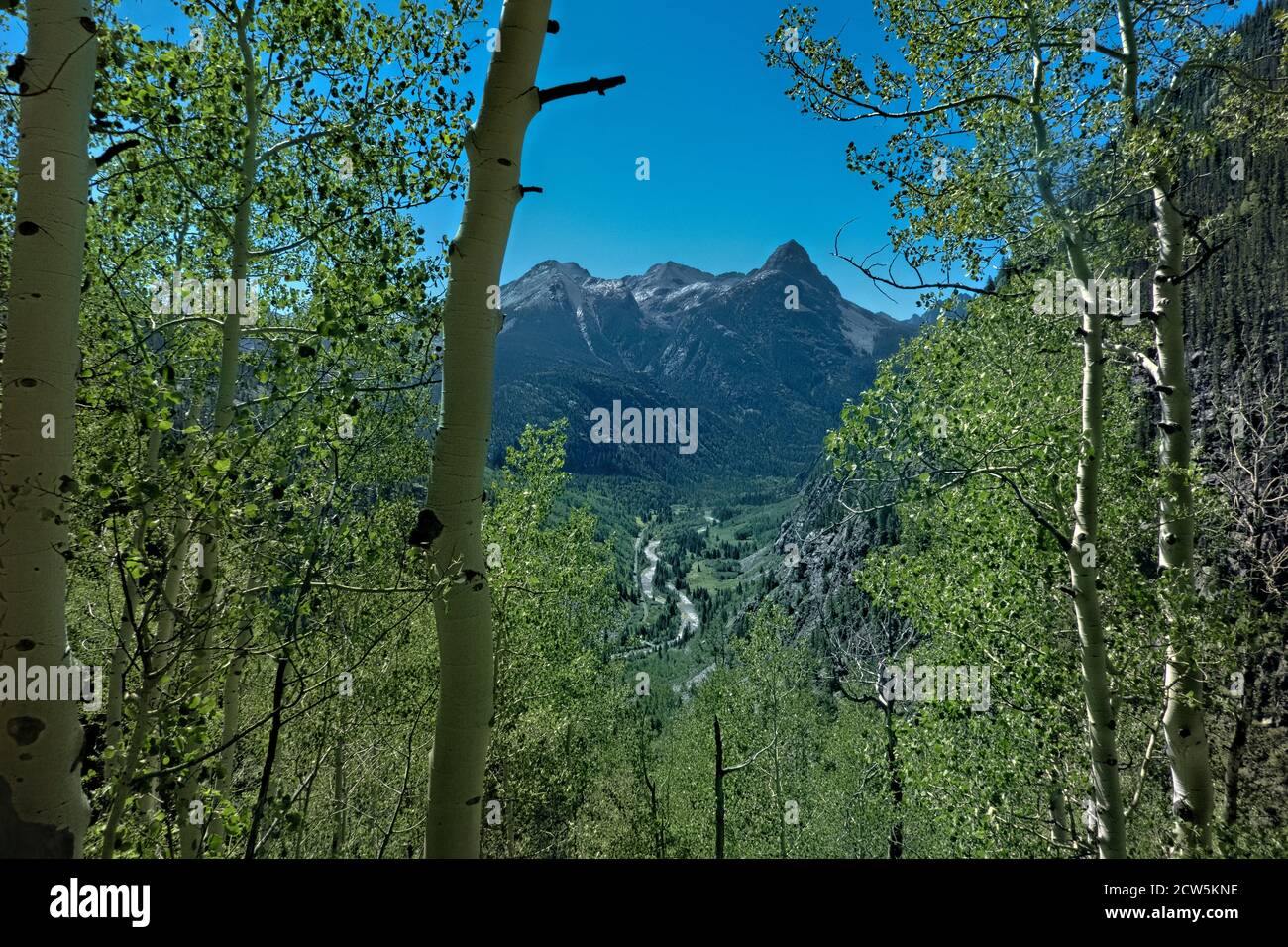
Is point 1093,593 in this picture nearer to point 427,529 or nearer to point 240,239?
point 427,529

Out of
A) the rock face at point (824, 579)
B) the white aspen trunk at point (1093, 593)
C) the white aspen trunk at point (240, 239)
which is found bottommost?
the rock face at point (824, 579)

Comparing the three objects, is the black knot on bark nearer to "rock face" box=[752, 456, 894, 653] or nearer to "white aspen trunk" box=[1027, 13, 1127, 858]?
"white aspen trunk" box=[1027, 13, 1127, 858]

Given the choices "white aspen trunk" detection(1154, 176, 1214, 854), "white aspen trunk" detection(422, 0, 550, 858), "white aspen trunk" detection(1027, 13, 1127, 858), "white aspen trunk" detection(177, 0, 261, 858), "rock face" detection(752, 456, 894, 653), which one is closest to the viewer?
"white aspen trunk" detection(422, 0, 550, 858)

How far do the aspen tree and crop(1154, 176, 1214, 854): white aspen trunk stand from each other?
7675 mm

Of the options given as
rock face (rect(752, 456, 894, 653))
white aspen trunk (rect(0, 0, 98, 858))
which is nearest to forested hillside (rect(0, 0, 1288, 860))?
white aspen trunk (rect(0, 0, 98, 858))

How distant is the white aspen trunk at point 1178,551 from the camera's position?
7.08m

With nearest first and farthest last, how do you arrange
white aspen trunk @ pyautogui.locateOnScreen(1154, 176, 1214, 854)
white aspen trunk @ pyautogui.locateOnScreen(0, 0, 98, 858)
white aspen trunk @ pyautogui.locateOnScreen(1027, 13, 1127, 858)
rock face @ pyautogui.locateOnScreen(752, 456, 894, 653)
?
white aspen trunk @ pyautogui.locateOnScreen(0, 0, 98, 858) → white aspen trunk @ pyautogui.locateOnScreen(1027, 13, 1127, 858) → white aspen trunk @ pyautogui.locateOnScreen(1154, 176, 1214, 854) → rock face @ pyautogui.locateOnScreen(752, 456, 894, 653)

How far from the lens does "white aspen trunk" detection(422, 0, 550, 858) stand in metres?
3.41

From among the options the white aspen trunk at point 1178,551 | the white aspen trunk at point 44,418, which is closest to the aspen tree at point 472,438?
the white aspen trunk at point 44,418

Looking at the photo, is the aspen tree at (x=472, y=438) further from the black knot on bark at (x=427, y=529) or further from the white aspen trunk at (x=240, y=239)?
the white aspen trunk at (x=240, y=239)

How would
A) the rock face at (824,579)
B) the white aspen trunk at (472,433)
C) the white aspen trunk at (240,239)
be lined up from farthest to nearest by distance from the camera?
the rock face at (824,579) → the white aspen trunk at (240,239) → the white aspen trunk at (472,433)

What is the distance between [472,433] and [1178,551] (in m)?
8.89
